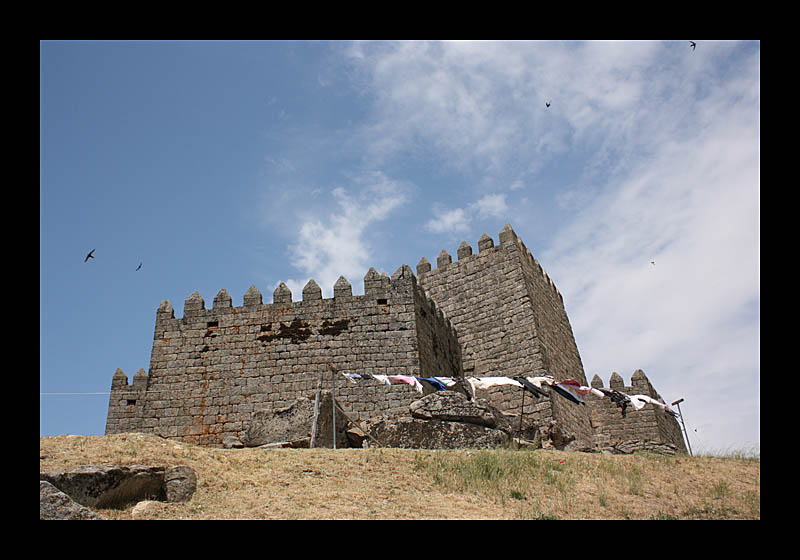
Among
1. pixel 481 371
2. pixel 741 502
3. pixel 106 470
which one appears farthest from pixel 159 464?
pixel 481 371

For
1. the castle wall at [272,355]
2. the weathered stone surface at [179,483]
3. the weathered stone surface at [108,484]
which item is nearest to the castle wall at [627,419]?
the castle wall at [272,355]

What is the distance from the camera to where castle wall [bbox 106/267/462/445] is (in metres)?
14.4

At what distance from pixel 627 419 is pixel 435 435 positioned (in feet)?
36.6

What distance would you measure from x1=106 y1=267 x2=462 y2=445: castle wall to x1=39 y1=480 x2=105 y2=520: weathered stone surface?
739 centimetres

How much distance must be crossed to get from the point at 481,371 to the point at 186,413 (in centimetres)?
868

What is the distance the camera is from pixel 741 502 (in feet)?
28.3

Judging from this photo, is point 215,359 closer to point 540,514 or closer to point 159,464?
point 159,464

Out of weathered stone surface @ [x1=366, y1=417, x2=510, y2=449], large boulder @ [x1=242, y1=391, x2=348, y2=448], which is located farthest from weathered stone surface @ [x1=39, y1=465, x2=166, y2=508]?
weathered stone surface @ [x1=366, y1=417, x2=510, y2=449]

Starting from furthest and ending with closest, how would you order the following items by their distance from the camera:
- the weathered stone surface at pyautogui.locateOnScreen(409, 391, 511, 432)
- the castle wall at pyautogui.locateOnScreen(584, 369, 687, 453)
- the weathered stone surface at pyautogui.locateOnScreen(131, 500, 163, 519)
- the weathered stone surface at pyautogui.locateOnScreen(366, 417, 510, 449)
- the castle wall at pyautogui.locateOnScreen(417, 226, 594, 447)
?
the castle wall at pyautogui.locateOnScreen(584, 369, 687, 453) → the castle wall at pyautogui.locateOnScreen(417, 226, 594, 447) → the weathered stone surface at pyautogui.locateOnScreen(409, 391, 511, 432) → the weathered stone surface at pyautogui.locateOnScreen(366, 417, 510, 449) → the weathered stone surface at pyautogui.locateOnScreen(131, 500, 163, 519)

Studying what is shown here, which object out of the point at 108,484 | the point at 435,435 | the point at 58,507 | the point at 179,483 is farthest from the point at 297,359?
the point at 58,507

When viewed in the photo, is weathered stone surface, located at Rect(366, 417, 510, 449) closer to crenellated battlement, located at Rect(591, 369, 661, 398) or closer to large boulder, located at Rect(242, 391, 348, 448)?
large boulder, located at Rect(242, 391, 348, 448)

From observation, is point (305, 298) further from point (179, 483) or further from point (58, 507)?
point (58, 507)

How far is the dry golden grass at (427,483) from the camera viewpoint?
25.8 feet

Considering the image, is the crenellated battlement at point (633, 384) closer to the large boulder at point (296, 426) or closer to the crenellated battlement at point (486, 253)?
the crenellated battlement at point (486, 253)
